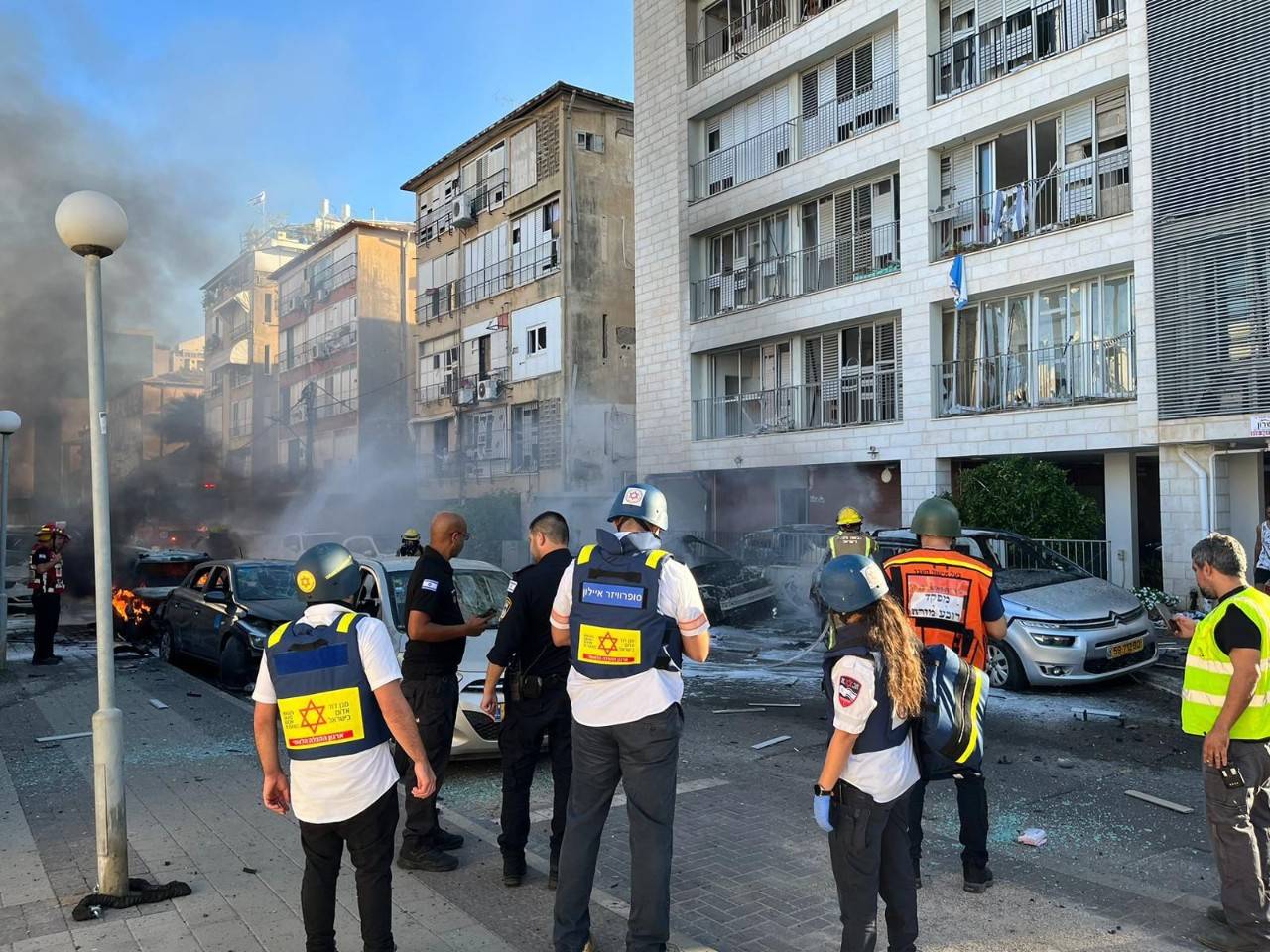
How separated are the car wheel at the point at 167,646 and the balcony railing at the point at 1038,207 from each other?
14.5 meters

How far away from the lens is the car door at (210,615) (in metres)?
10.8

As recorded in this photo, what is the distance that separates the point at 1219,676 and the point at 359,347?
4021 cm

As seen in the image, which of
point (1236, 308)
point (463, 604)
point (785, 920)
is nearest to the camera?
point (785, 920)

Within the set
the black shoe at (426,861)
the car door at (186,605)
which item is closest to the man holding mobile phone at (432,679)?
the black shoe at (426,861)

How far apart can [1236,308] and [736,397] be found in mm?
11028

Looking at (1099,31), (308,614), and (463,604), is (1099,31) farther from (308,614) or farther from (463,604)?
(308,614)

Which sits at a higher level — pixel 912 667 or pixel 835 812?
pixel 912 667

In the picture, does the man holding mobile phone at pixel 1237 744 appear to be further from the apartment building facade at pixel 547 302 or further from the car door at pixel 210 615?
the apartment building facade at pixel 547 302

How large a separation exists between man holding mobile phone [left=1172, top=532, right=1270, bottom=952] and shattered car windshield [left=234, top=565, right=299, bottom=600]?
31.1 feet

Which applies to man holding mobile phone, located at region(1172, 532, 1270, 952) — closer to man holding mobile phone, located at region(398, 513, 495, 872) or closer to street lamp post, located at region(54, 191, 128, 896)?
man holding mobile phone, located at region(398, 513, 495, 872)

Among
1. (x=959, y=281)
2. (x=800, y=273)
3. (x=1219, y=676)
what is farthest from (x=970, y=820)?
(x=800, y=273)

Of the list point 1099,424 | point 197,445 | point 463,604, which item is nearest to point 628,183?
point 197,445

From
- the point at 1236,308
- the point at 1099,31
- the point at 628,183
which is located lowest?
the point at 1236,308

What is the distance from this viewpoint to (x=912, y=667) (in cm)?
324
